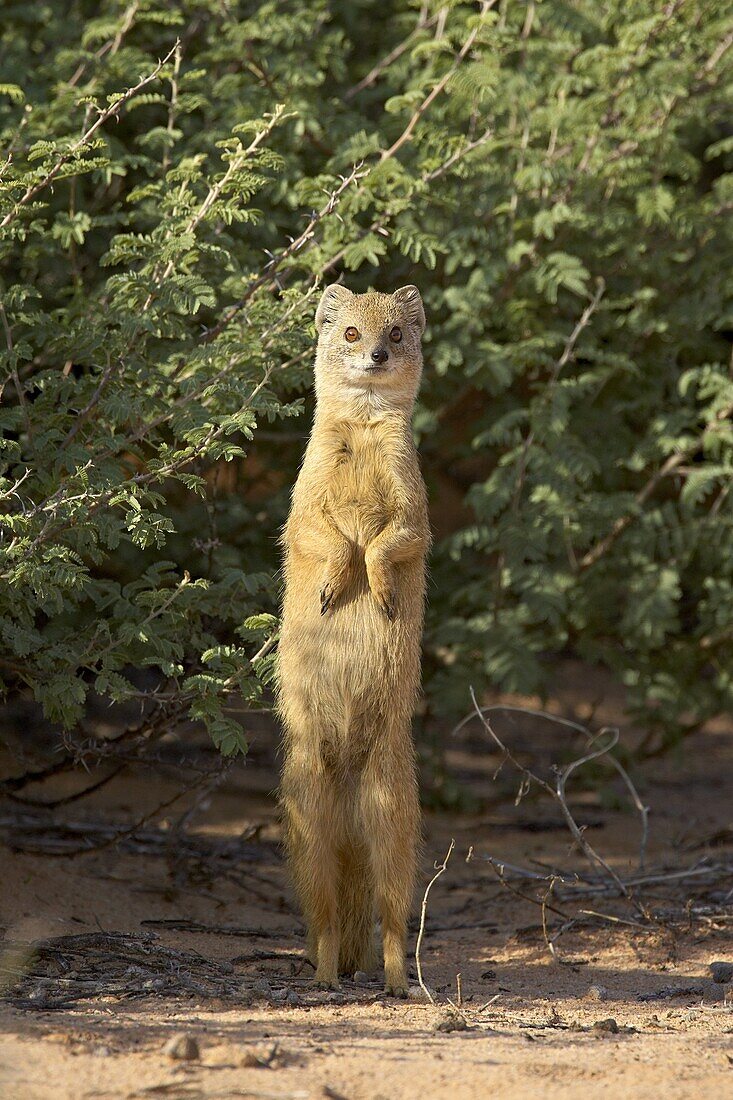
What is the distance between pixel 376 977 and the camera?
470cm

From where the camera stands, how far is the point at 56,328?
5.03 metres

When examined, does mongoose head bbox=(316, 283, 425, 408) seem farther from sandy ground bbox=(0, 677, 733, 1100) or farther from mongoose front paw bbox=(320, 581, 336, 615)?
sandy ground bbox=(0, 677, 733, 1100)

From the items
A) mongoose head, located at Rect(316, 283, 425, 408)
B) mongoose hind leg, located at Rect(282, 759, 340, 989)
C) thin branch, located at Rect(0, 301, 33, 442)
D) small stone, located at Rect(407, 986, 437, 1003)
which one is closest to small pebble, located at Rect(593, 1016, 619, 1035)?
small stone, located at Rect(407, 986, 437, 1003)

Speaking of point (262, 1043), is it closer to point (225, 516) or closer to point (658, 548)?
point (225, 516)

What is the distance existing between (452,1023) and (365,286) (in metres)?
3.76

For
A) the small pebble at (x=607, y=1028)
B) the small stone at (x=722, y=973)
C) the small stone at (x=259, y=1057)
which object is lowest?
the small stone at (x=722, y=973)

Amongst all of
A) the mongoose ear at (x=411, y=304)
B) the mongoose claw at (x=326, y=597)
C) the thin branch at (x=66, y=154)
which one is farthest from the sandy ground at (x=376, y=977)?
the thin branch at (x=66, y=154)

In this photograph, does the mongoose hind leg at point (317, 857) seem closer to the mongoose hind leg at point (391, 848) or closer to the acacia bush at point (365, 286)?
the mongoose hind leg at point (391, 848)

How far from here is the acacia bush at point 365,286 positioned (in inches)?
187

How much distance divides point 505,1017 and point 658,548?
3214 mm

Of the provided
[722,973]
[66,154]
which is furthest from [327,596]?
[722,973]

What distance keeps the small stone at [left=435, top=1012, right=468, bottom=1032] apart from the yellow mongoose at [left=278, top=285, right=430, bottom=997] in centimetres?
40

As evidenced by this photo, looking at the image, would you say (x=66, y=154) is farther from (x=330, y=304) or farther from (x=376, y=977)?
(x=376, y=977)

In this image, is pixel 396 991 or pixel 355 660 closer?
pixel 396 991
